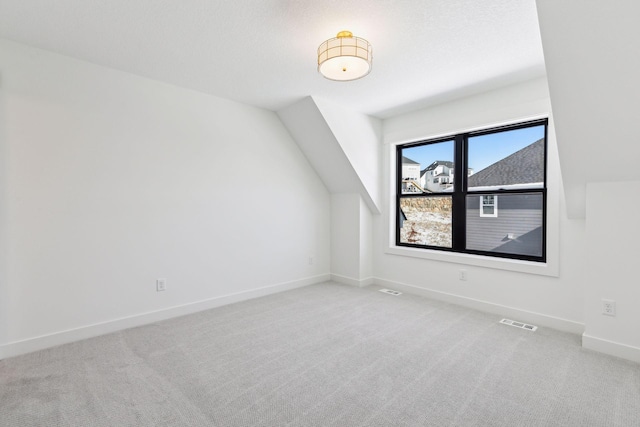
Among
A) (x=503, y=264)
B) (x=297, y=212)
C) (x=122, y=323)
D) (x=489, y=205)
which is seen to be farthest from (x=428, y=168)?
(x=122, y=323)

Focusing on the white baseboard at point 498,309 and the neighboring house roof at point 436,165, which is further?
the neighboring house roof at point 436,165

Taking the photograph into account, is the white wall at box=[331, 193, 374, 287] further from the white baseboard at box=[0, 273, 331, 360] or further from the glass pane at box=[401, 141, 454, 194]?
the white baseboard at box=[0, 273, 331, 360]

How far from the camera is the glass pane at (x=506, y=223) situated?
3248 mm

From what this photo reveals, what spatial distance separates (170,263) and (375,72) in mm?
2811

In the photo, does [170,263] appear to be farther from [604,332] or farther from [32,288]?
[604,332]

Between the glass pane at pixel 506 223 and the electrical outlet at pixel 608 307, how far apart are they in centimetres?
78

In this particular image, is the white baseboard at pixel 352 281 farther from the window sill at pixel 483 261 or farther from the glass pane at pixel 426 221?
the glass pane at pixel 426 221

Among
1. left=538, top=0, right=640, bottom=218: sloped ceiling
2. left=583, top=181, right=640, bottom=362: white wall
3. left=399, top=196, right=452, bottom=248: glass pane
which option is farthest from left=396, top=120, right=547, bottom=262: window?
left=538, top=0, right=640, bottom=218: sloped ceiling

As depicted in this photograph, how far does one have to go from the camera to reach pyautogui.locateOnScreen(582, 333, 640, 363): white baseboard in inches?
92.7

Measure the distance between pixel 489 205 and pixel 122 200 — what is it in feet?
12.7

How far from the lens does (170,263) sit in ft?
10.7

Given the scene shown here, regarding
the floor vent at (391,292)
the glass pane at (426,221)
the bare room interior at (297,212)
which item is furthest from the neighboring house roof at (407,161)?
the floor vent at (391,292)

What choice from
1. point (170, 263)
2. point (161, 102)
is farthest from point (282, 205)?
point (161, 102)

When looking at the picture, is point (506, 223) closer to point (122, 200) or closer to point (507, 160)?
point (507, 160)
